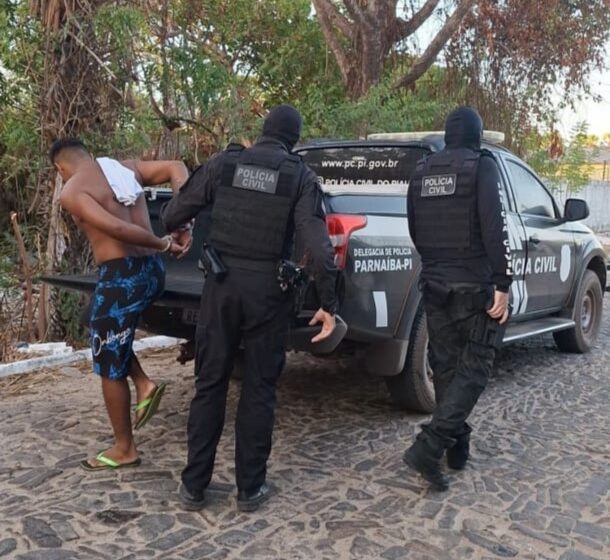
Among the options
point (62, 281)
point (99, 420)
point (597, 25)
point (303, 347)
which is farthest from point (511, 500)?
point (597, 25)

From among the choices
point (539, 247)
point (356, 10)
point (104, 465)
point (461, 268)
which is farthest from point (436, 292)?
point (356, 10)

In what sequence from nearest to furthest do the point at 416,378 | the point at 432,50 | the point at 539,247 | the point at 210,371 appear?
the point at 210,371, the point at 416,378, the point at 539,247, the point at 432,50

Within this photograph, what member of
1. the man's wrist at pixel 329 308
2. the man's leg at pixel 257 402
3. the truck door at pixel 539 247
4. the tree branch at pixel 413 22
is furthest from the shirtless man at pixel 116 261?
the tree branch at pixel 413 22

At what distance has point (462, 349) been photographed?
11.9 ft

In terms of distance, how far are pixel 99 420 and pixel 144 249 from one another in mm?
1417

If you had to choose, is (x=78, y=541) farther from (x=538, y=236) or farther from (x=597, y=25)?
(x=597, y=25)

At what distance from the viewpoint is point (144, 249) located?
12.2ft

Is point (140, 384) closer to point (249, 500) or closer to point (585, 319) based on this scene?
point (249, 500)

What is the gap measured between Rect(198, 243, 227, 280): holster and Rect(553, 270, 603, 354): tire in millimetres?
4201

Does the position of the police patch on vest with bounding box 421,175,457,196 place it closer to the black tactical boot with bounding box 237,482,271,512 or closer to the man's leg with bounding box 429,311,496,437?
the man's leg with bounding box 429,311,496,437

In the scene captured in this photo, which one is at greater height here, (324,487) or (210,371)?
(210,371)

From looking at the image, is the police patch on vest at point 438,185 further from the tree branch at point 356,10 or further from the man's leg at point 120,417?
the tree branch at point 356,10

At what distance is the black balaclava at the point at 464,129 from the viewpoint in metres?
3.54

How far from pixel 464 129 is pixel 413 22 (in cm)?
779
